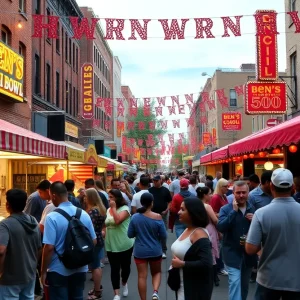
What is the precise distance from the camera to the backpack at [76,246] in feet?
16.7

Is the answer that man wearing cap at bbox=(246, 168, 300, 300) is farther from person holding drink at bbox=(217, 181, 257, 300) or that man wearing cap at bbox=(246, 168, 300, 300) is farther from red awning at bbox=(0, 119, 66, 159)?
Answer: red awning at bbox=(0, 119, 66, 159)

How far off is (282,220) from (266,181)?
2917mm

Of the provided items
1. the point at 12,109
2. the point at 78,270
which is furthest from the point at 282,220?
the point at 12,109

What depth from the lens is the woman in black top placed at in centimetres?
425

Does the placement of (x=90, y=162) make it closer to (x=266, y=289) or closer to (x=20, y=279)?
(x=20, y=279)

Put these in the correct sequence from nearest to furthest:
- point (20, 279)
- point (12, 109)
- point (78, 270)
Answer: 1. point (20, 279)
2. point (78, 270)
3. point (12, 109)

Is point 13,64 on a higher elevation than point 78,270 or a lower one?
higher

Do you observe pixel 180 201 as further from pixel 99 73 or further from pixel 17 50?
pixel 99 73

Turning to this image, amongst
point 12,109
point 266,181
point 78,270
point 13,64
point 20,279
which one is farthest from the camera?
point 12,109

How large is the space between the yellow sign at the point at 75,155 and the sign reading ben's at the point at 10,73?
3246 mm

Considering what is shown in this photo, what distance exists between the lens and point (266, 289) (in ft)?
14.0

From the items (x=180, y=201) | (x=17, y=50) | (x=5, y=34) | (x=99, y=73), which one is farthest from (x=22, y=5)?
(x=99, y=73)

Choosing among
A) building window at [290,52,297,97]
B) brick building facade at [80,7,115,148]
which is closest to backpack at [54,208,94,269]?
building window at [290,52,297,97]

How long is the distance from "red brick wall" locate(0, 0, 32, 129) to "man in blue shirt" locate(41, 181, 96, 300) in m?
11.4
